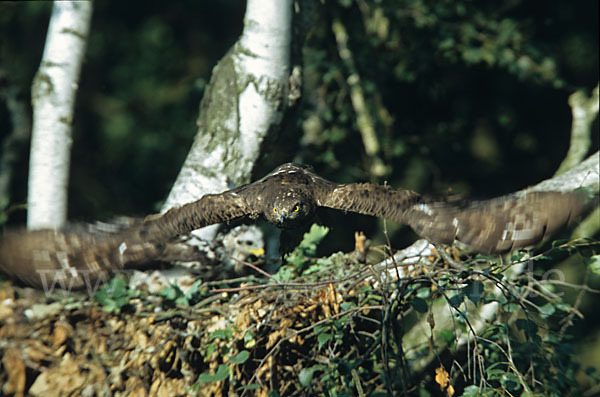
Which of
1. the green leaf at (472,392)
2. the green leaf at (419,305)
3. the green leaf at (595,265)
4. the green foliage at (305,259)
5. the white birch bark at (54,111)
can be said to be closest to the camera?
the green leaf at (472,392)

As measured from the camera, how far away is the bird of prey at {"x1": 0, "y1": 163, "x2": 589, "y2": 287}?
3084 millimetres

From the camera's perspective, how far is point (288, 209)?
126 inches

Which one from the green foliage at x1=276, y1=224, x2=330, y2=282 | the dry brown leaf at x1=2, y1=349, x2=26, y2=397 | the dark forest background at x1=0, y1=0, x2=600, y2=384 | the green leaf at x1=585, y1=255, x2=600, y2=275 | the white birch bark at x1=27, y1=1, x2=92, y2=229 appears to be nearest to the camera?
the green leaf at x1=585, y1=255, x2=600, y2=275

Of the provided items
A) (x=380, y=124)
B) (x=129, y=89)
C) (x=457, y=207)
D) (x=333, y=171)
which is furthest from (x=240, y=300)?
(x=129, y=89)

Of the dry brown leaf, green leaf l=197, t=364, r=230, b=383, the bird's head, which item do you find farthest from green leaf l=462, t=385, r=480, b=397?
the dry brown leaf

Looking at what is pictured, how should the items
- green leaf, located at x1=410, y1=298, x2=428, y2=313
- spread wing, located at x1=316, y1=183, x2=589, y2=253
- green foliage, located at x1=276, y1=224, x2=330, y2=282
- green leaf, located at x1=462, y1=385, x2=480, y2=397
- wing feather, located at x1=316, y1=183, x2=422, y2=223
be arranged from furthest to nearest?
green foliage, located at x1=276, y1=224, x2=330, y2=282 → wing feather, located at x1=316, y1=183, x2=422, y2=223 → spread wing, located at x1=316, y1=183, x2=589, y2=253 → green leaf, located at x1=410, y1=298, x2=428, y2=313 → green leaf, located at x1=462, y1=385, x2=480, y2=397

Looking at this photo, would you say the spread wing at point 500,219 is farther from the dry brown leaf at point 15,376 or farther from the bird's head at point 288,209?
the dry brown leaf at point 15,376

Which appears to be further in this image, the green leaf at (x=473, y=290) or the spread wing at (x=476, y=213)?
the spread wing at (x=476, y=213)

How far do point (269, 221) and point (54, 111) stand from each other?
1.90m

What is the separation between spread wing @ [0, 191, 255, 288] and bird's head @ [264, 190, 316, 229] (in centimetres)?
15

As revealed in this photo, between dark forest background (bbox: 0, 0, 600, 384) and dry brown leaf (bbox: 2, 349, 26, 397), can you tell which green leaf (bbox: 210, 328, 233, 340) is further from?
dark forest background (bbox: 0, 0, 600, 384)

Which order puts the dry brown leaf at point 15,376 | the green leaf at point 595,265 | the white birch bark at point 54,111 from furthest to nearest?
1. the white birch bark at point 54,111
2. the dry brown leaf at point 15,376
3. the green leaf at point 595,265

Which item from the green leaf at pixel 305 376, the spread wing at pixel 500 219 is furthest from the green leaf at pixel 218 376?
the spread wing at pixel 500 219

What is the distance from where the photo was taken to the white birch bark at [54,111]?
4074 mm
